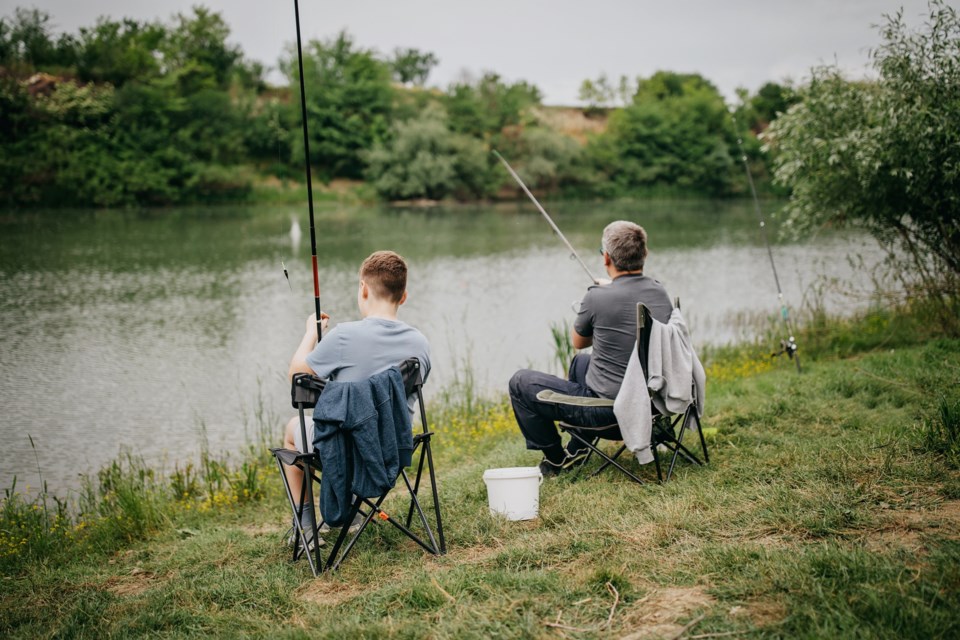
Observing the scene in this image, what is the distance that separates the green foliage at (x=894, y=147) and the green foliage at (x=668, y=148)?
40.2 metres

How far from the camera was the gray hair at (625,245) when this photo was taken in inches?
165

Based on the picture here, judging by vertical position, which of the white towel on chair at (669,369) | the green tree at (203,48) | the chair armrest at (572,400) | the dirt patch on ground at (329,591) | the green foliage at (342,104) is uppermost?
the green tree at (203,48)

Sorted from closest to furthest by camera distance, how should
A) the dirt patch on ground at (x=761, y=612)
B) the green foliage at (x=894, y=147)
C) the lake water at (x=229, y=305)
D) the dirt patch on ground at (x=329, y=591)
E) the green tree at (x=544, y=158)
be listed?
1. the dirt patch on ground at (x=761, y=612)
2. the dirt patch on ground at (x=329, y=591)
3. the green foliage at (x=894, y=147)
4. the lake water at (x=229, y=305)
5. the green tree at (x=544, y=158)

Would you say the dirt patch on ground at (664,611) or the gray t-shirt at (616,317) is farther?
the gray t-shirt at (616,317)

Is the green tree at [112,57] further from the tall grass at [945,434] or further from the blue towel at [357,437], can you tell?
the tall grass at [945,434]

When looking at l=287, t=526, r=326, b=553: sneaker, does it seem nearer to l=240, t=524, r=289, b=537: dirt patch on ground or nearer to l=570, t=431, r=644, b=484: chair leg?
l=240, t=524, r=289, b=537: dirt patch on ground

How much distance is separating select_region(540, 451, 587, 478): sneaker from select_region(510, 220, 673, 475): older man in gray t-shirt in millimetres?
148

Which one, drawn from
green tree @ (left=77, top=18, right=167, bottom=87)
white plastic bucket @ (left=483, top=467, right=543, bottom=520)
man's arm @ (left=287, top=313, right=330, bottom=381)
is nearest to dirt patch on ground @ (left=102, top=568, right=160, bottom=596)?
man's arm @ (left=287, top=313, right=330, bottom=381)

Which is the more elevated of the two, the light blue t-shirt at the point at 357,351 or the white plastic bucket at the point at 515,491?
the light blue t-shirt at the point at 357,351

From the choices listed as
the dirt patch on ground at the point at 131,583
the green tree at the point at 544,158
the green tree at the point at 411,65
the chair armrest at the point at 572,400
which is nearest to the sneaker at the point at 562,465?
the chair armrest at the point at 572,400

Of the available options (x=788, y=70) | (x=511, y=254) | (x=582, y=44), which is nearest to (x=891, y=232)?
(x=788, y=70)

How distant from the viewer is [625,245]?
4.19m

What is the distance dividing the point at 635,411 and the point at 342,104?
43203 mm

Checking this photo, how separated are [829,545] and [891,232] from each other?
A: 23.6 feet
